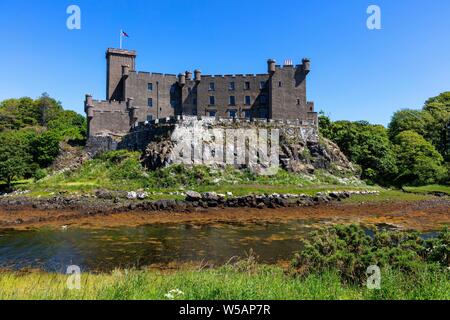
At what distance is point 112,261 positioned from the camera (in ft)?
64.6

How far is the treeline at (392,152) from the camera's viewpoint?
63.8 m

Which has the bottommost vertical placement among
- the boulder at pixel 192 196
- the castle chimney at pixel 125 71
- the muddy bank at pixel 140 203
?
the muddy bank at pixel 140 203

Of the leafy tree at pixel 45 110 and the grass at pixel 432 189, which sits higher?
the leafy tree at pixel 45 110

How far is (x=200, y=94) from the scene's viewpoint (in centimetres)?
6259

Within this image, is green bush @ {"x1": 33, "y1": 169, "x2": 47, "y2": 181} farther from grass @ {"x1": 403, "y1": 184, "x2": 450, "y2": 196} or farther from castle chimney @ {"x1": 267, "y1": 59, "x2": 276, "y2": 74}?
grass @ {"x1": 403, "y1": 184, "x2": 450, "y2": 196}

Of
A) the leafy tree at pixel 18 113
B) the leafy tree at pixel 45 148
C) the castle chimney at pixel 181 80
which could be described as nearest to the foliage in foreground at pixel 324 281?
the castle chimney at pixel 181 80

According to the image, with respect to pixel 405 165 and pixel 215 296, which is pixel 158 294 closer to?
pixel 215 296

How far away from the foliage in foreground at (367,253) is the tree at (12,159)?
50427 millimetres

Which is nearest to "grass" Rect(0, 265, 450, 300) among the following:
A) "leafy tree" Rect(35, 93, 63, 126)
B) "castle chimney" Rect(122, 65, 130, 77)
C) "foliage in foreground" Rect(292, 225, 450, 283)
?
"foliage in foreground" Rect(292, 225, 450, 283)

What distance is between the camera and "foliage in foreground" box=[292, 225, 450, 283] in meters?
12.3

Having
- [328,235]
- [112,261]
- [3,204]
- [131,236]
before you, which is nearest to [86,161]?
[3,204]

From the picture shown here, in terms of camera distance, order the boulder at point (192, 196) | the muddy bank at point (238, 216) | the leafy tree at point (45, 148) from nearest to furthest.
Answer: the muddy bank at point (238, 216) → the boulder at point (192, 196) → the leafy tree at point (45, 148)

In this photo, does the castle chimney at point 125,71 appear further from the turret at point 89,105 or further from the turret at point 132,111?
the turret at point 89,105

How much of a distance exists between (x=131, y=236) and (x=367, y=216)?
2254cm
